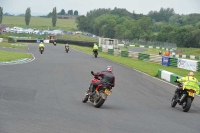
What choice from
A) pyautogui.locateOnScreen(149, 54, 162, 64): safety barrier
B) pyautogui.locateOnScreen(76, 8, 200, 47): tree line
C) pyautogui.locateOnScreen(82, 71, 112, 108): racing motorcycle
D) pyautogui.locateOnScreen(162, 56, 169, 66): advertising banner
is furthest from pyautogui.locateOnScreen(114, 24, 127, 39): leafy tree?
pyautogui.locateOnScreen(82, 71, 112, 108): racing motorcycle

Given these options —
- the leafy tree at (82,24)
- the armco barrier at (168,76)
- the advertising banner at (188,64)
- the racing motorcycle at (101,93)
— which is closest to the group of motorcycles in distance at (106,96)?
the racing motorcycle at (101,93)

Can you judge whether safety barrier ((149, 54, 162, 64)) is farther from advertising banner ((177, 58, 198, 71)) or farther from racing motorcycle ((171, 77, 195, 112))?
racing motorcycle ((171, 77, 195, 112))

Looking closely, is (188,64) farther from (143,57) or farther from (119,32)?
(119,32)

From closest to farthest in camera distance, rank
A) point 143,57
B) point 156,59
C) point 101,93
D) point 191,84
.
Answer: point 101,93, point 191,84, point 156,59, point 143,57

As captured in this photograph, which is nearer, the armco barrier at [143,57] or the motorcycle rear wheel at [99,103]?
the motorcycle rear wheel at [99,103]

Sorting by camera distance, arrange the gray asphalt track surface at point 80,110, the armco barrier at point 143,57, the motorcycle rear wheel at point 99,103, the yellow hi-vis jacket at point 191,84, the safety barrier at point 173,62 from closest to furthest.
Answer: the gray asphalt track surface at point 80,110 → the motorcycle rear wheel at point 99,103 → the yellow hi-vis jacket at point 191,84 → the safety barrier at point 173,62 → the armco barrier at point 143,57

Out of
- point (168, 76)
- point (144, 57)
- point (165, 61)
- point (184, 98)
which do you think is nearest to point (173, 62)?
point (165, 61)

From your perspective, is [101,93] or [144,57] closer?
Answer: [101,93]

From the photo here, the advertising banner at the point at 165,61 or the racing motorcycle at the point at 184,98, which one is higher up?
the racing motorcycle at the point at 184,98

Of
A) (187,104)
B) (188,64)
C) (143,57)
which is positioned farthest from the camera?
(143,57)

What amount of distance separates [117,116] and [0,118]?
139 inches

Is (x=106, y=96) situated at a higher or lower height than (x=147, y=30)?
lower

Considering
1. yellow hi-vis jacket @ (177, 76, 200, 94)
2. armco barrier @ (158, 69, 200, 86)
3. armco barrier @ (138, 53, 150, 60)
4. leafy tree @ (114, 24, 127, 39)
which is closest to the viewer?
yellow hi-vis jacket @ (177, 76, 200, 94)

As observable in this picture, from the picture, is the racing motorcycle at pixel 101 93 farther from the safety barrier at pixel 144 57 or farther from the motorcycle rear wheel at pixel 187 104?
the safety barrier at pixel 144 57
